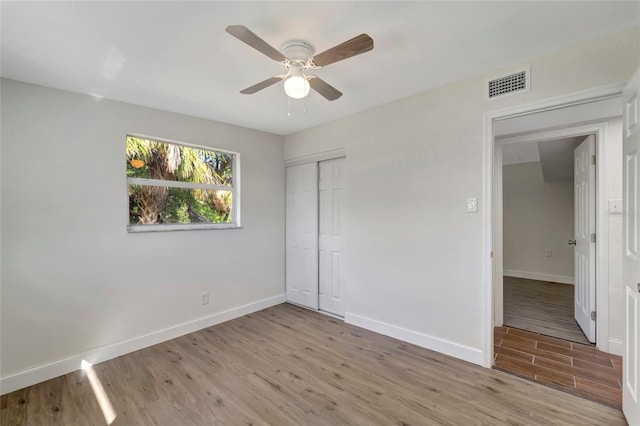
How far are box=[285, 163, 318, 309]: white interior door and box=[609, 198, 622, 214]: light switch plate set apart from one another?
3.03 m

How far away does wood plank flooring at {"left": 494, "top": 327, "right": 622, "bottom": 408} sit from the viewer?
2.09 metres

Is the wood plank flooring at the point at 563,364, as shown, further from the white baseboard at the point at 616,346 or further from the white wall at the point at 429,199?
the white wall at the point at 429,199

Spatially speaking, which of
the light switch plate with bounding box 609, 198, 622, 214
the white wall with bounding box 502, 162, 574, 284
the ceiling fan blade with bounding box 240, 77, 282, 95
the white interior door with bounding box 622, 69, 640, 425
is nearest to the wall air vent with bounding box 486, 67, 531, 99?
the white interior door with bounding box 622, 69, 640, 425

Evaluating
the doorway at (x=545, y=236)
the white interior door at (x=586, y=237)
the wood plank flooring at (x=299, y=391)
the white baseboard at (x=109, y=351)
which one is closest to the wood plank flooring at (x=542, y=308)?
the doorway at (x=545, y=236)

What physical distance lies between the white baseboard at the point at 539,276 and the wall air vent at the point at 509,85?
174 inches

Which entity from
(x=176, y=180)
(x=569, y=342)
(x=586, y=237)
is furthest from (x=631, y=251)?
(x=176, y=180)

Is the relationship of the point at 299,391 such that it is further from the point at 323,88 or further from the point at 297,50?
the point at 297,50

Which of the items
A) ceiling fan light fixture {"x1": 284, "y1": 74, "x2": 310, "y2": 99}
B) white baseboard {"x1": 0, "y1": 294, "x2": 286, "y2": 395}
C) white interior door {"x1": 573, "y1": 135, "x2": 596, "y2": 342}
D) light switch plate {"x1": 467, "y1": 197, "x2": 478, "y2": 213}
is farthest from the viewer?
white interior door {"x1": 573, "y1": 135, "x2": 596, "y2": 342}

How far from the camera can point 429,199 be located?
107 inches

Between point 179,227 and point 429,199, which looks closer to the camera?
point 429,199

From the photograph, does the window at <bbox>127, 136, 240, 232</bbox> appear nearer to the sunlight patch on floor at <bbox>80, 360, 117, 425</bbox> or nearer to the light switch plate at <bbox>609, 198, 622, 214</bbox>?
the sunlight patch on floor at <bbox>80, 360, 117, 425</bbox>

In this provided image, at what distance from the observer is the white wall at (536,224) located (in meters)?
5.20

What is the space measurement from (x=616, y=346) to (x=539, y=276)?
322cm

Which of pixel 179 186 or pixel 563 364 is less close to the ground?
pixel 179 186
